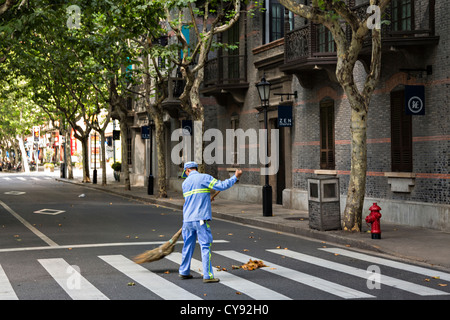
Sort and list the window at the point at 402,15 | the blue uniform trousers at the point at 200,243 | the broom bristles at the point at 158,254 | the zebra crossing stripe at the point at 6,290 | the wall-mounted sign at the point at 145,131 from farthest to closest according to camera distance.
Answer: the wall-mounted sign at the point at 145,131 → the window at the point at 402,15 → the broom bristles at the point at 158,254 → the blue uniform trousers at the point at 200,243 → the zebra crossing stripe at the point at 6,290

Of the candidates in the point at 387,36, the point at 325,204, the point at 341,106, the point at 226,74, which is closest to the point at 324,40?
the point at 341,106

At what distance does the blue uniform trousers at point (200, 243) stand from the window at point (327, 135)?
11.3 meters

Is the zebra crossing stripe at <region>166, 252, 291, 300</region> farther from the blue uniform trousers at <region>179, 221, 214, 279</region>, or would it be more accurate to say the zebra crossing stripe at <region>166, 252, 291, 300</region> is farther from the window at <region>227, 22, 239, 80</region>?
the window at <region>227, 22, 239, 80</region>

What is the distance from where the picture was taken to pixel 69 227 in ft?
52.5

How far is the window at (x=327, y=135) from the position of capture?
19.7 m

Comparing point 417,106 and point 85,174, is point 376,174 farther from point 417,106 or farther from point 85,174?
point 85,174

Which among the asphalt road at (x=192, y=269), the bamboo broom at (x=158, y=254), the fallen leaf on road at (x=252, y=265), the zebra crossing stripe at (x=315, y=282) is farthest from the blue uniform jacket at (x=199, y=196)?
the zebra crossing stripe at (x=315, y=282)

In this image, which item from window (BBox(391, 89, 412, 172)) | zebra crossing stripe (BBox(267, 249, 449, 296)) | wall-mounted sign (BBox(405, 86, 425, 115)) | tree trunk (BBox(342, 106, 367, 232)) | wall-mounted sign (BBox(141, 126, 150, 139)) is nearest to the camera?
zebra crossing stripe (BBox(267, 249, 449, 296))

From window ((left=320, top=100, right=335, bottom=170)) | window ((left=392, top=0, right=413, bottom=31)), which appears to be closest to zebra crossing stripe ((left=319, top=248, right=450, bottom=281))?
window ((left=392, top=0, right=413, bottom=31))

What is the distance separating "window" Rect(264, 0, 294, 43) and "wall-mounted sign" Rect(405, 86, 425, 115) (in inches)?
378

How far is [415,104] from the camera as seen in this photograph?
50.2 ft

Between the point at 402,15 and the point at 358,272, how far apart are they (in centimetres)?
873

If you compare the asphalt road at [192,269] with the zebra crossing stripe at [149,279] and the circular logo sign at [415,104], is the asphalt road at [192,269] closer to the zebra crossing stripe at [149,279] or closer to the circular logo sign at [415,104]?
the zebra crossing stripe at [149,279]

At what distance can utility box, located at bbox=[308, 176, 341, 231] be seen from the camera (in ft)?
48.0
